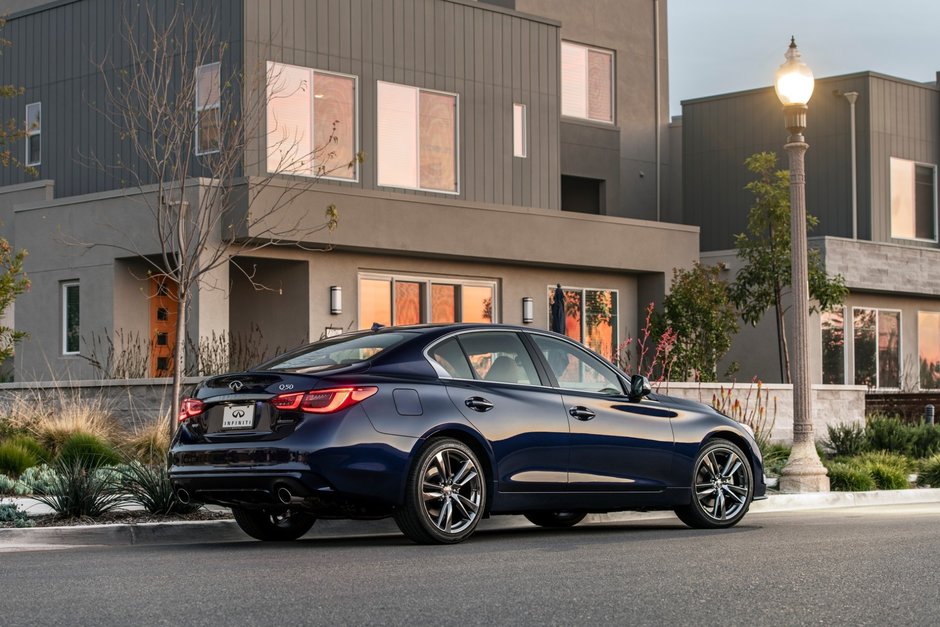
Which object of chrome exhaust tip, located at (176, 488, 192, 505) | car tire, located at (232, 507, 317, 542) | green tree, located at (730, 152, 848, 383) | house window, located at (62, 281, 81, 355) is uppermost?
green tree, located at (730, 152, 848, 383)

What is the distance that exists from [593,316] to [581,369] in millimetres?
15008

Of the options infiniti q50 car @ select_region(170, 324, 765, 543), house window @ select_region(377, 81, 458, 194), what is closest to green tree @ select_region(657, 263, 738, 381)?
house window @ select_region(377, 81, 458, 194)

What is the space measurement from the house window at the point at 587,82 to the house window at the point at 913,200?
266 inches

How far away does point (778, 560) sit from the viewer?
8969mm

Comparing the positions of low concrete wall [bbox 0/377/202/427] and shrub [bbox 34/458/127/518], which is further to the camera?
low concrete wall [bbox 0/377/202/427]

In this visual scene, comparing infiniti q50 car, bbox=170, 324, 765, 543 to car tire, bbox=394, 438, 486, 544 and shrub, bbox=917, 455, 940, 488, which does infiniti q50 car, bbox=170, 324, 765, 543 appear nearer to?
car tire, bbox=394, 438, 486, 544

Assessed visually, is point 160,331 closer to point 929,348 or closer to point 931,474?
point 931,474

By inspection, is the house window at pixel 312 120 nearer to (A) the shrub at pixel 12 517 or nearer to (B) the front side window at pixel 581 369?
(B) the front side window at pixel 581 369

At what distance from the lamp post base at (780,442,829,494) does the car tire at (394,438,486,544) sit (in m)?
6.87

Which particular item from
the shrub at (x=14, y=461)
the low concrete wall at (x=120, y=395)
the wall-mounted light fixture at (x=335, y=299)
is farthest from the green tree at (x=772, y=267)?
the shrub at (x=14, y=461)

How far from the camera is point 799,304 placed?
1647 cm

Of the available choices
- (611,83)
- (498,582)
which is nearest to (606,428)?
(498,582)

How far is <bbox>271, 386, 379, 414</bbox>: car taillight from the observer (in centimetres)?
968

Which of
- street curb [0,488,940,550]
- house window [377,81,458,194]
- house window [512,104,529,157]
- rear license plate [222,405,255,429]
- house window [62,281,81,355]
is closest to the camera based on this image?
rear license plate [222,405,255,429]
